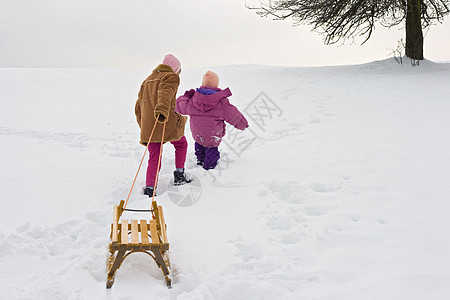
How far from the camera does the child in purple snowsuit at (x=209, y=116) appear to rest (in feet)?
18.8

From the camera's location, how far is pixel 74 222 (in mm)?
4203

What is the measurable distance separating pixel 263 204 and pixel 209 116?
68.8 inches

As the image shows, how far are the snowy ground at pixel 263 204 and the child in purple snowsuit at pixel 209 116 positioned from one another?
0.35 meters

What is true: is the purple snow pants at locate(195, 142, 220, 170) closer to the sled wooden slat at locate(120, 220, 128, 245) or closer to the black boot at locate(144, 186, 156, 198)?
the black boot at locate(144, 186, 156, 198)

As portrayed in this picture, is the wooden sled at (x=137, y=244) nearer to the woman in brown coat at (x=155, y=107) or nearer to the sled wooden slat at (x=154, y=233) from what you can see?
the sled wooden slat at (x=154, y=233)

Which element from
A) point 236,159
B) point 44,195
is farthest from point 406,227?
point 44,195

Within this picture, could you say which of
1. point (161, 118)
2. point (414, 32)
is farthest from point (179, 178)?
point (414, 32)

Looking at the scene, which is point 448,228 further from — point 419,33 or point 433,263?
point 419,33

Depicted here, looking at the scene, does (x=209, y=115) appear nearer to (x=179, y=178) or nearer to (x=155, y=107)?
(x=179, y=178)

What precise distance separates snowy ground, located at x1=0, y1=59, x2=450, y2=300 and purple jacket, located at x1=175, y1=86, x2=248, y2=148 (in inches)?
18.8

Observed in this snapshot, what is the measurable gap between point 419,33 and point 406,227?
33.9 ft

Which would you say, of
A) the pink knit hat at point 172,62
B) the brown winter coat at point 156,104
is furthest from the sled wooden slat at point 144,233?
the pink knit hat at point 172,62

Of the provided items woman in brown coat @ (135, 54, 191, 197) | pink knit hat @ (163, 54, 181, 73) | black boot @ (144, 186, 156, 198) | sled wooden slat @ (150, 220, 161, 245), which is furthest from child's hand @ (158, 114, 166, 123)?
sled wooden slat @ (150, 220, 161, 245)

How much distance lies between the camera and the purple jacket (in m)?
5.73
